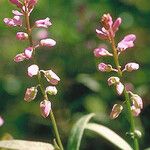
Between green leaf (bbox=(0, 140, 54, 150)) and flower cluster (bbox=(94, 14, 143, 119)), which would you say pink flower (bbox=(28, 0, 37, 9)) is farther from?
green leaf (bbox=(0, 140, 54, 150))

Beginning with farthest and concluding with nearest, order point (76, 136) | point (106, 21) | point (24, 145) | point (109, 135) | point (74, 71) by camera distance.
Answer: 1. point (74, 71)
2. point (109, 135)
3. point (76, 136)
4. point (24, 145)
5. point (106, 21)

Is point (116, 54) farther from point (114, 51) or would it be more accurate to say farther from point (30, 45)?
point (30, 45)

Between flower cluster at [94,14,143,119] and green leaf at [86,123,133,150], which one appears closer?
flower cluster at [94,14,143,119]

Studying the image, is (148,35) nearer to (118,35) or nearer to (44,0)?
(118,35)

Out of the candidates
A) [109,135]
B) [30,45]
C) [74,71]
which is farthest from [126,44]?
[74,71]

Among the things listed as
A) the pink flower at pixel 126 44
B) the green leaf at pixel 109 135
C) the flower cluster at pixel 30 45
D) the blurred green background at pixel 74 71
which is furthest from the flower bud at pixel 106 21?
the blurred green background at pixel 74 71

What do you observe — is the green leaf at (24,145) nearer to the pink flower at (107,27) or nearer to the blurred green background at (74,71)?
the pink flower at (107,27)

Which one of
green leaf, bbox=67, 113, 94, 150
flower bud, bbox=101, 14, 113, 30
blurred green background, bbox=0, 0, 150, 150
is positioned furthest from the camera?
blurred green background, bbox=0, 0, 150, 150

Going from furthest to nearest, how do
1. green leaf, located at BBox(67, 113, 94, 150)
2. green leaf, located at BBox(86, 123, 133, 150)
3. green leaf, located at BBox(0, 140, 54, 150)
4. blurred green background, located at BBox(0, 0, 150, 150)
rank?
1. blurred green background, located at BBox(0, 0, 150, 150)
2. green leaf, located at BBox(86, 123, 133, 150)
3. green leaf, located at BBox(67, 113, 94, 150)
4. green leaf, located at BBox(0, 140, 54, 150)

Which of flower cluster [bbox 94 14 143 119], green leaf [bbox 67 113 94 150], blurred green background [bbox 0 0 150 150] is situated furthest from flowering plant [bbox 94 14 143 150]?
blurred green background [bbox 0 0 150 150]
